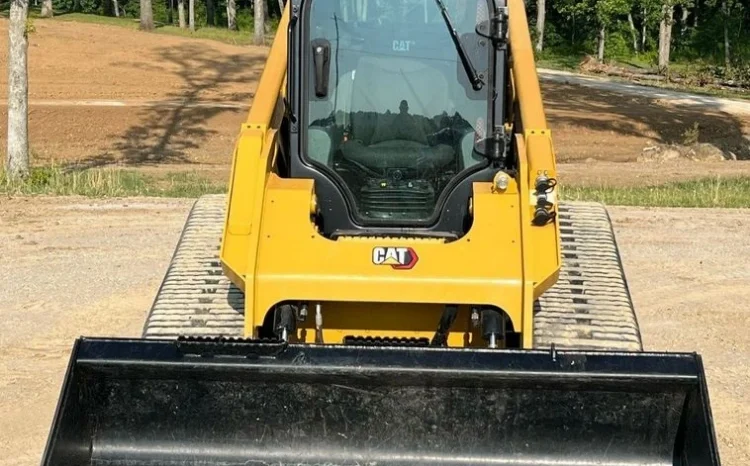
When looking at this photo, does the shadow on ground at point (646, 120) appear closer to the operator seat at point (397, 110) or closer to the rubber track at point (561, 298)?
the rubber track at point (561, 298)

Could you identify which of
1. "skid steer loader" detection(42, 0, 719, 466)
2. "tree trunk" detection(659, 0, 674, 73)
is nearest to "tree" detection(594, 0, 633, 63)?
"tree trunk" detection(659, 0, 674, 73)

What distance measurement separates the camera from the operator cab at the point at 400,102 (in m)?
5.59

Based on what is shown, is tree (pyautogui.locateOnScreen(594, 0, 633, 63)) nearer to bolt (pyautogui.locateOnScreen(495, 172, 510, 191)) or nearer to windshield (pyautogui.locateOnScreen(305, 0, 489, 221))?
windshield (pyautogui.locateOnScreen(305, 0, 489, 221))

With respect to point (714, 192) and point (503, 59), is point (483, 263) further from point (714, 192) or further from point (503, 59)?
point (714, 192)

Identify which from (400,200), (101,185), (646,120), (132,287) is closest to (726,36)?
(646,120)

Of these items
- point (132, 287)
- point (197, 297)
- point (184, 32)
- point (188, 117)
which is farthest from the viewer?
point (184, 32)

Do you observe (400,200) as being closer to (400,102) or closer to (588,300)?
(400,102)

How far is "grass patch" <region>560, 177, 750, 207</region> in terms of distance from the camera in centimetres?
1308

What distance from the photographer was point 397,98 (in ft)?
18.5

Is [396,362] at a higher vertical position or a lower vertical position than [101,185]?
higher

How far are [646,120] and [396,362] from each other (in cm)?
2236

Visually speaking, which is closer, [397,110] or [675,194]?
[397,110]

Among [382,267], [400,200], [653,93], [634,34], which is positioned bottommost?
[653,93]

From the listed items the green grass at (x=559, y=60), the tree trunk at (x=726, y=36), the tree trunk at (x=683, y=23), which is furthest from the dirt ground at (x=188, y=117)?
the tree trunk at (x=683, y=23)
